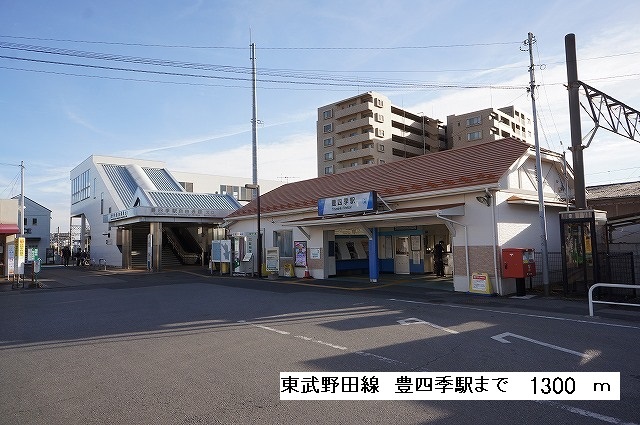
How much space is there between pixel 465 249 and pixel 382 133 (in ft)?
150

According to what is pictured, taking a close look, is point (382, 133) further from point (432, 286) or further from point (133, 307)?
point (133, 307)

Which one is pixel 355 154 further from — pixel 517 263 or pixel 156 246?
pixel 517 263

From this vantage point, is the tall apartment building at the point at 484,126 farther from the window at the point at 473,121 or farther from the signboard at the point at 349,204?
the signboard at the point at 349,204

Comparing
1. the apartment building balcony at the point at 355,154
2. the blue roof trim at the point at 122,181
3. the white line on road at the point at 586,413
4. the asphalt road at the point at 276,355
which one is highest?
the apartment building balcony at the point at 355,154

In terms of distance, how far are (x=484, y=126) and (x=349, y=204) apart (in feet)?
154

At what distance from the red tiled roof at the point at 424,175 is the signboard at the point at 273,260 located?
2248mm

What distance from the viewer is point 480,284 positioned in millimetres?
13484

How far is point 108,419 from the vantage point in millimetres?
4289

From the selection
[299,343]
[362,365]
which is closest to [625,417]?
[362,365]

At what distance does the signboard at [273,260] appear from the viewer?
69.3ft

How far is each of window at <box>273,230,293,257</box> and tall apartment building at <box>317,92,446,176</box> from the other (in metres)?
34.9

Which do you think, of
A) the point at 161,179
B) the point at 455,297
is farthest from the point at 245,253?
the point at 161,179

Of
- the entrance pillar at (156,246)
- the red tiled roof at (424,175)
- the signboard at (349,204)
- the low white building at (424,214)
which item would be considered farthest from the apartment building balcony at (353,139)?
the signboard at (349,204)

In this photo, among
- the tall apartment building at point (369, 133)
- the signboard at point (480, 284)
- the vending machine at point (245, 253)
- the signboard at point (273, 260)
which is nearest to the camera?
the signboard at point (480, 284)
